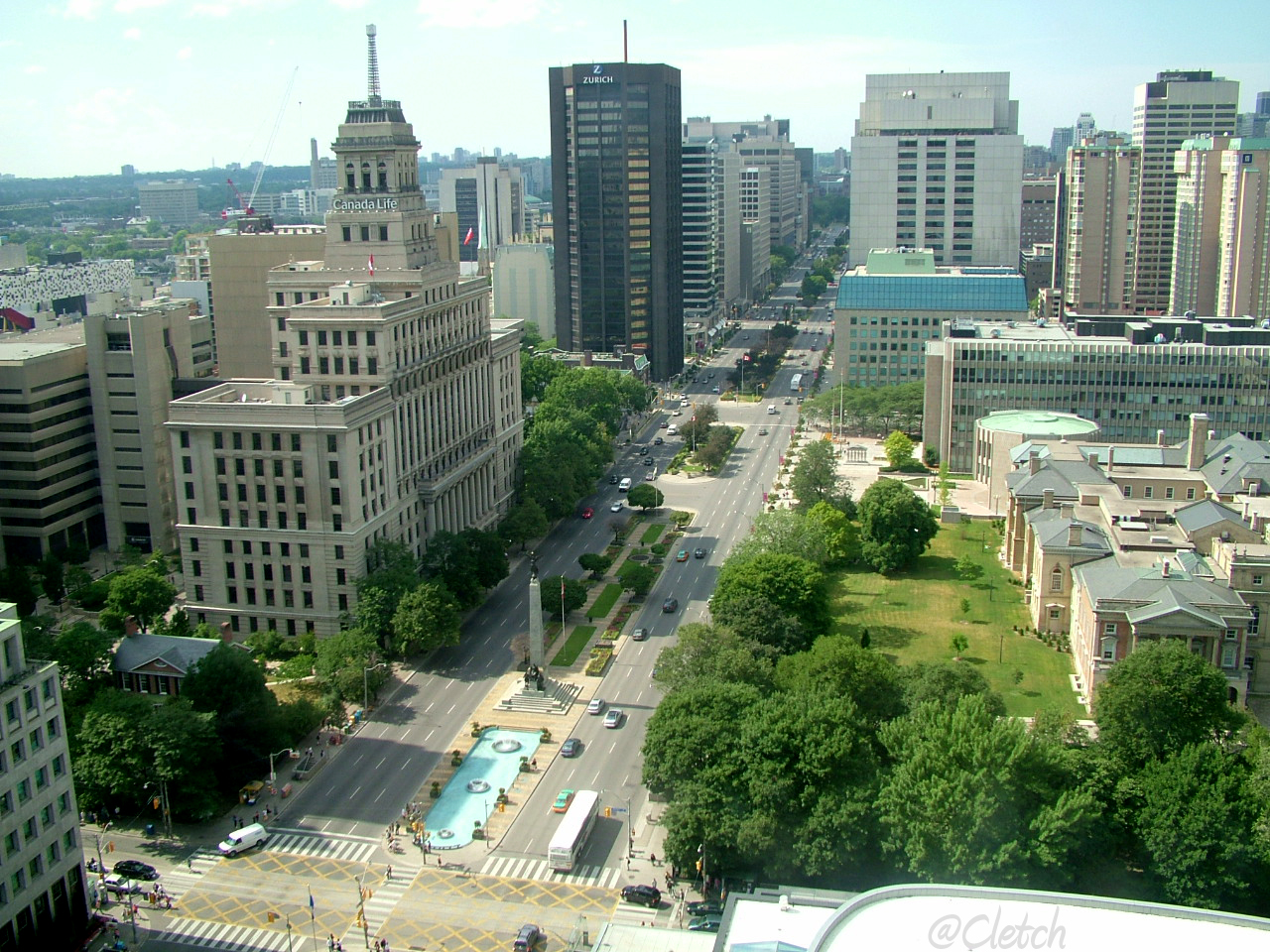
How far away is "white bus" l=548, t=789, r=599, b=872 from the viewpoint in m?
94.1

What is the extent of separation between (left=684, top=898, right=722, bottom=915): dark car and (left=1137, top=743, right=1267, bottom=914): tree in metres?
30.4

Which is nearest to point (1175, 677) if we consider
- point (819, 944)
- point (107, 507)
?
point (819, 944)

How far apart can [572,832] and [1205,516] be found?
80.2 metres

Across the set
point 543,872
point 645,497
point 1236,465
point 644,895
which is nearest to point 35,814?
point 543,872

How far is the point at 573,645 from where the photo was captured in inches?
5394

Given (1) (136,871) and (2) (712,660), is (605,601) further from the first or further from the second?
(1) (136,871)

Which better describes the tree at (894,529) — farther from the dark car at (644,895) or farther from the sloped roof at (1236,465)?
the dark car at (644,895)

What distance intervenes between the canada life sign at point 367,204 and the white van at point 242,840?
79516 millimetres

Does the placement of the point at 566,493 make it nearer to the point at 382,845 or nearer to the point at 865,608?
the point at 865,608

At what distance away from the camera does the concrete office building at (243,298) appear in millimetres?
178125

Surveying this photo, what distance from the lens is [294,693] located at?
11794cm

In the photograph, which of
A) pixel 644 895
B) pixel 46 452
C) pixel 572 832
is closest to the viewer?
pixel 644 895

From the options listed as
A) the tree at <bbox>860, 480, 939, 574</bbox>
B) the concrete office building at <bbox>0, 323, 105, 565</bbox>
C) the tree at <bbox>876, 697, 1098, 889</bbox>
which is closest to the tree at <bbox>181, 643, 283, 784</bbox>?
→ the tree at <bbox>876, 697, 1098, 889</bbox>

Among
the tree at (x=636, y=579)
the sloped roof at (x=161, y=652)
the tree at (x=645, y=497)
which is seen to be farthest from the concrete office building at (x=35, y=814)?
the tree at (x=645, y=497)
